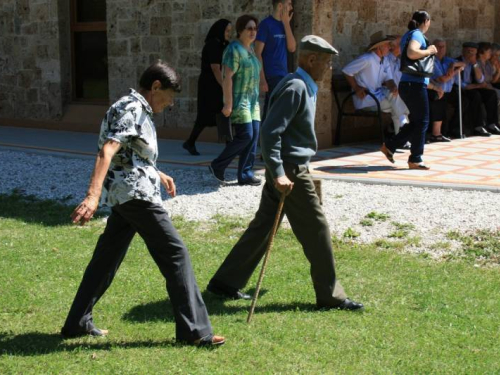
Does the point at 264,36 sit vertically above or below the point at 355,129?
above

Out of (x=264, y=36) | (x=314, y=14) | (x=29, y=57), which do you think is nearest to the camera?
(x=264, y=36)

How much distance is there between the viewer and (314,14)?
1186 cm

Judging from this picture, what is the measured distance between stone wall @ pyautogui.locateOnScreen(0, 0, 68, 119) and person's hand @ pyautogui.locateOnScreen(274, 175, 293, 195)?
11056mm

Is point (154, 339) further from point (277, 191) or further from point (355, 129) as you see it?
point (355, 129)

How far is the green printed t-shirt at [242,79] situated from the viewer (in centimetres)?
862

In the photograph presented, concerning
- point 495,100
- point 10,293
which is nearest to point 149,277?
point 10,293

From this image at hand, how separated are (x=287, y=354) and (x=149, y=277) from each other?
1749mm

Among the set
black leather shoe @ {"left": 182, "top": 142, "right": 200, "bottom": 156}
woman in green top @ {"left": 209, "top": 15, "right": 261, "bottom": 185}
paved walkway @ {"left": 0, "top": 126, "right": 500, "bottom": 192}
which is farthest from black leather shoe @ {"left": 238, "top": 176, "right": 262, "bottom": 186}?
black leather shoe @ {"left": 182, "top": 142, "right": 200, "bottom": 156}

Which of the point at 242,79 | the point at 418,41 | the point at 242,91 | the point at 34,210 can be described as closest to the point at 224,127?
the point at 242,91

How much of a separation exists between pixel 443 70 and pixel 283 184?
971cm

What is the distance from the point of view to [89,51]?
50.3 ft

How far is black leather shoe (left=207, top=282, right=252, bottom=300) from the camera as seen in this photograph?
18.2 feet

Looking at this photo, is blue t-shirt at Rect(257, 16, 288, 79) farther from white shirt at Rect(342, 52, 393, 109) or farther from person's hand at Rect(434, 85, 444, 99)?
person's hand at Rect(434, 85, 444, 99)

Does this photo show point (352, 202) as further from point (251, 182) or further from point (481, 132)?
point (481, 132)
